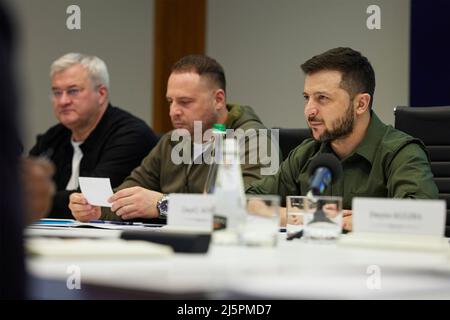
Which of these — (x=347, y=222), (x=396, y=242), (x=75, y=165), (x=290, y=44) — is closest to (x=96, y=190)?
(x=347, y=222)

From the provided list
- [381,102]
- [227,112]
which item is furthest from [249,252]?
[381,102]

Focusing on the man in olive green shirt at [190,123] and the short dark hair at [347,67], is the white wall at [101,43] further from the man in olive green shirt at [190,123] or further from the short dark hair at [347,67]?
the short dark hair at [347,67]

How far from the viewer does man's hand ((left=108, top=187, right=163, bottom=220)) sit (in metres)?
2.79

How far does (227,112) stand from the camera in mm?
3596

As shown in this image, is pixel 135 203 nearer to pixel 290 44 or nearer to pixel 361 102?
pixel 361 102

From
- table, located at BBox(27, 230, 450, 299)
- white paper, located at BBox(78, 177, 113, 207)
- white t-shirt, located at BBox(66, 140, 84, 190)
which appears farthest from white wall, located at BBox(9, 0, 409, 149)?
table, located at BBox(27, 230, 450, 299)

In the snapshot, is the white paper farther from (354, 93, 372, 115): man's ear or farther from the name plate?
the name plate

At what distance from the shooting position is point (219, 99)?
3578 mm

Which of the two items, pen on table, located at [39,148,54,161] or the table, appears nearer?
the table

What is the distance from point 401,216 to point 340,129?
1.39 meters

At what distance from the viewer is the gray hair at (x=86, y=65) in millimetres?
4227

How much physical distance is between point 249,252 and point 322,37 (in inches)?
154

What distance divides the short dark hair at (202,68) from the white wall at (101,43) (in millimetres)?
1757

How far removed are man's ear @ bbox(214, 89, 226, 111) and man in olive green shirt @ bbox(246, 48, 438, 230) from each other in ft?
1.96
